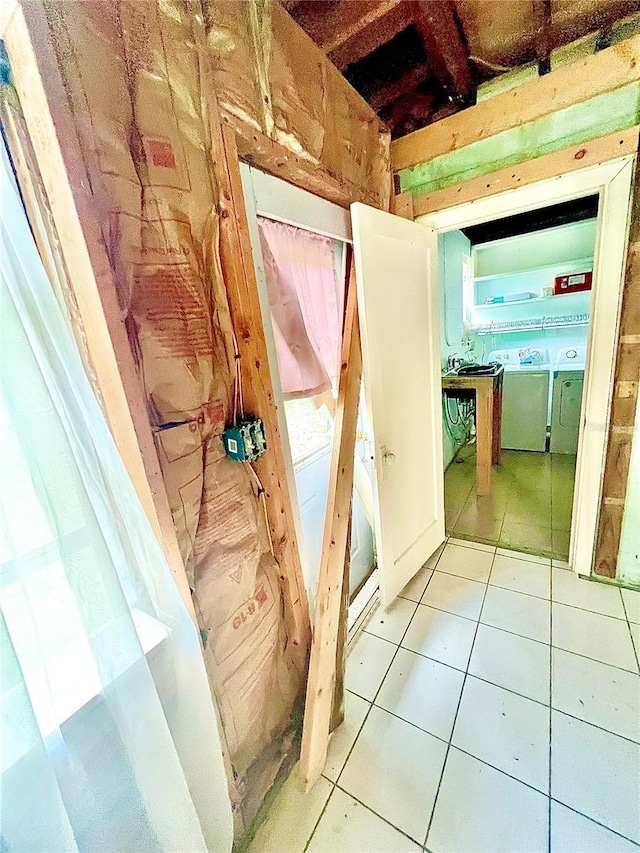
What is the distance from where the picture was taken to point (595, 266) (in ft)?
5.16

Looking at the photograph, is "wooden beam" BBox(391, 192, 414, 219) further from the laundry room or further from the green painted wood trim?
the laundry room

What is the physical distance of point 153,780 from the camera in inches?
27.8

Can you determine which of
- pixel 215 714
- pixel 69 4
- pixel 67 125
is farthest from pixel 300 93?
pixel 215 714

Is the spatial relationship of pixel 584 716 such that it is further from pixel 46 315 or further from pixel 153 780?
pixel 46 315

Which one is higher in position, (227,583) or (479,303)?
(479,303)

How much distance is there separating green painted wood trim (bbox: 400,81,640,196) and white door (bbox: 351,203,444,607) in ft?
0.90

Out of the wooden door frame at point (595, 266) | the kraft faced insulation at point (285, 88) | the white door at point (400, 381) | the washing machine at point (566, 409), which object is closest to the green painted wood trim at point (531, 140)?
the wooden door frame at point (595, 266)

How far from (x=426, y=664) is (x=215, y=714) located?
1.03 meters

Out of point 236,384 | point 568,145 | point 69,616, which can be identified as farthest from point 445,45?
point 69,616

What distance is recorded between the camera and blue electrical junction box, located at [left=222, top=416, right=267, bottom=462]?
3.00 feet

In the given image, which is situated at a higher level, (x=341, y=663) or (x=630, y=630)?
(x=341, y=663)

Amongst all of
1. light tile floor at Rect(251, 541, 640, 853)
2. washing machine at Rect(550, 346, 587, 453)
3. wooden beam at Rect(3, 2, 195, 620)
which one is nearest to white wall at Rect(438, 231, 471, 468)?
washing machine at Rect(550, 346, 587, 453)

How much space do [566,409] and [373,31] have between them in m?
3.41

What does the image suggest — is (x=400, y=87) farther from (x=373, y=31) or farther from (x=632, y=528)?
(x=632, y=528)
